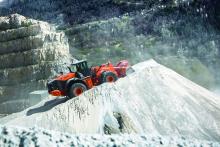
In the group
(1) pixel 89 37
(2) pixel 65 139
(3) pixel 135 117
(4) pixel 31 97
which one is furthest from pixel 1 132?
(1) pixel 89 37

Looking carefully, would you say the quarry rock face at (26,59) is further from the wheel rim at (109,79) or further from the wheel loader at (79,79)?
the wheel rim at (109,79)

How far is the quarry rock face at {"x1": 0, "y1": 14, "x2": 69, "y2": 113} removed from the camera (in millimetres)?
28672

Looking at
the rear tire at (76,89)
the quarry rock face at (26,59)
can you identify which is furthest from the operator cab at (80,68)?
the quarry rock face at (26,59)

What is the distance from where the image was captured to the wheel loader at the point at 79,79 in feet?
54.1

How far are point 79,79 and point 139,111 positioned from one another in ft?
11.0

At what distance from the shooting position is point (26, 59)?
2903 centimetres

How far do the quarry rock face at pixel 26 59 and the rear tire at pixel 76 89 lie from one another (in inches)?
470

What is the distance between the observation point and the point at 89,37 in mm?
36219

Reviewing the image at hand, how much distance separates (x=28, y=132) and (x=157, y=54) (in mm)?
25394

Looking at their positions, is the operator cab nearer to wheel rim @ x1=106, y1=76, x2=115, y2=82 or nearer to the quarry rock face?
wheel rim @ x1=106, y1=76, x2=115, y2=82

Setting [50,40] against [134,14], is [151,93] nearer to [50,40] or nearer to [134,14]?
[50,40]

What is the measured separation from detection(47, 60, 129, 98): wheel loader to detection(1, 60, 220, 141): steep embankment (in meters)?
1.00

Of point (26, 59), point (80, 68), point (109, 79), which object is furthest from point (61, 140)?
point (26, 59)

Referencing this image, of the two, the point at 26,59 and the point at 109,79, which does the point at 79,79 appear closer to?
the point at 109,79
